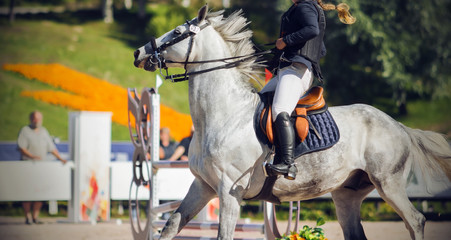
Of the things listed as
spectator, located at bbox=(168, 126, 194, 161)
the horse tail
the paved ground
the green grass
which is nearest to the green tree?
the green grass

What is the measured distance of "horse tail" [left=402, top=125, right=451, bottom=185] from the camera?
578cm

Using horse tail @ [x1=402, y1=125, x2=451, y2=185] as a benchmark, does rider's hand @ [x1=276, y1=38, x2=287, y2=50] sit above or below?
above

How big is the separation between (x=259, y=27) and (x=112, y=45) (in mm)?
8557

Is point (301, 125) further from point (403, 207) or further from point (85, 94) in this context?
point (85, 94)

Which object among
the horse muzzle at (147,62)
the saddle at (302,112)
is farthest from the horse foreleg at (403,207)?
the horse muzzle at (147,62)

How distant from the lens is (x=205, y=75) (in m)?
5.46

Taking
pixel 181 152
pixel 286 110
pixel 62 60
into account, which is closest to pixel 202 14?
pixel 286 110

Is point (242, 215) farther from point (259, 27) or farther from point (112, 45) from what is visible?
point (112, 45)

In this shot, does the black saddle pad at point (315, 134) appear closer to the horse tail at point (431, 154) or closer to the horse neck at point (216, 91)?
the horse neck at point (216, 91)

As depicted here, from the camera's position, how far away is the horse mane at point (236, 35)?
5.59 metres

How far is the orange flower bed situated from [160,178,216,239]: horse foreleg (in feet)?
55.0

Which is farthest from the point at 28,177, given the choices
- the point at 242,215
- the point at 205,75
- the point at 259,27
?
the point at 259,27

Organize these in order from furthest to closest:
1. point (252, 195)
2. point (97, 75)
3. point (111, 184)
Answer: point (97, 75)
point (111, 184)
point (252, 195)

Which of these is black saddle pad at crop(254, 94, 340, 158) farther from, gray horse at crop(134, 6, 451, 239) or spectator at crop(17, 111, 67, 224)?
spectator at crop(17, 111, 67, 224)
